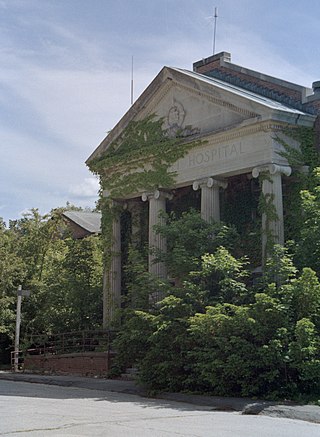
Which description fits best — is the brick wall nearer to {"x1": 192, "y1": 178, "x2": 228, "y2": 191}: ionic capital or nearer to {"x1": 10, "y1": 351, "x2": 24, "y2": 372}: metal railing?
{"x1": 10, "y1": 351, "x2": 24, "y2": 372}: metal railing

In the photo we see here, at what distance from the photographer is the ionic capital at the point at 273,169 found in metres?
22.6

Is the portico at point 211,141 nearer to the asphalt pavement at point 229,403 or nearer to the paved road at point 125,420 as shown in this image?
the asphalt pavement at point 229,403

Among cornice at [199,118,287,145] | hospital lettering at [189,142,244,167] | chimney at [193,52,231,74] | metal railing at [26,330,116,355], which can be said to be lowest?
metal railing at [26,330,116,355]

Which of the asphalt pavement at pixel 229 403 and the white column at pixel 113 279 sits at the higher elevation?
the white column at pixel 113 279

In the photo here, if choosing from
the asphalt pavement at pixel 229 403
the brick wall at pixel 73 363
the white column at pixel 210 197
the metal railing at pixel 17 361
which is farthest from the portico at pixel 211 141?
the metal railing at pixel 17 361

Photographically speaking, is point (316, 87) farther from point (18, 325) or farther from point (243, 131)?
point (18, 325)

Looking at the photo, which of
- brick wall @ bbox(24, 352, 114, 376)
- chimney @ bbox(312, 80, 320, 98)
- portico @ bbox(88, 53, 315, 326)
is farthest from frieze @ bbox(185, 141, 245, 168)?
brick wall @ bbox(24, 352, 114, 376)

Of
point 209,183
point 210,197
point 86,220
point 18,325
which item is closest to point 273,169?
point 209,183

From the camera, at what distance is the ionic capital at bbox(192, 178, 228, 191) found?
979 inches

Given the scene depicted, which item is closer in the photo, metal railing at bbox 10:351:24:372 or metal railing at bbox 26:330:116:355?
metal railing at bbox 26:330:116:355

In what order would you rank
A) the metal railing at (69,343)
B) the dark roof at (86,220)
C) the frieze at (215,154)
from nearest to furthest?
the frieze at (215,154) → the metal railing at (69,343) → the dark roof at (86,220)

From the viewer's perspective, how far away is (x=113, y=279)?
29.2m

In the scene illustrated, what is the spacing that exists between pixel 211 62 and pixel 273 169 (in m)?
8.64

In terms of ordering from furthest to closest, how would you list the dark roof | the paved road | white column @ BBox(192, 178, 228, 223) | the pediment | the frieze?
the dark roof, white column @ BBox(192, 178, 228, 223), the pediment, the frieze, the paved road
